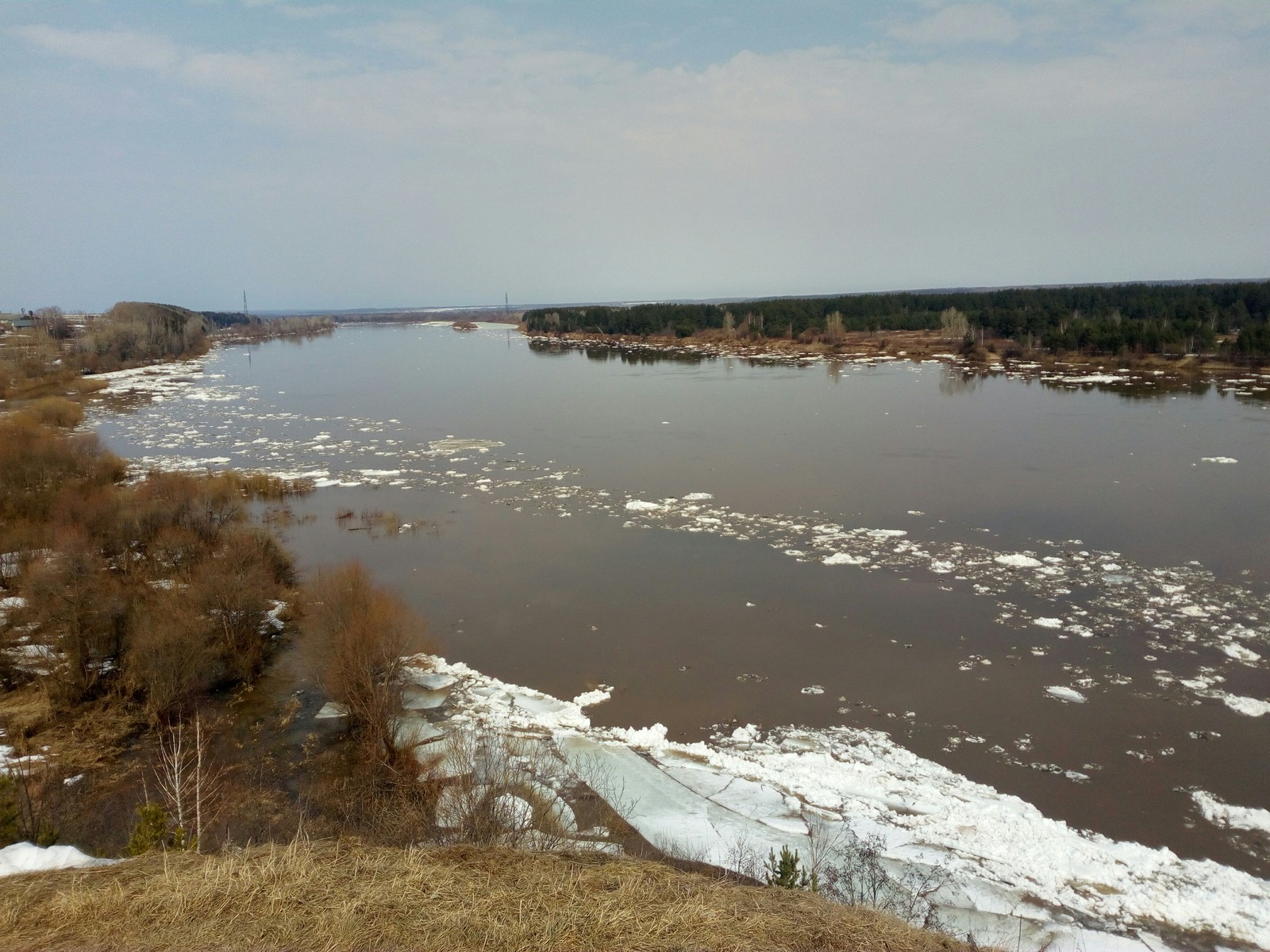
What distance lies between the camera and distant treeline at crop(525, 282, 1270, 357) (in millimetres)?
36875

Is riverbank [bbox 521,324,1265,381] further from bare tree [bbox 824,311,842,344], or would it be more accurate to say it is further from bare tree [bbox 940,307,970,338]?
bare tree [bbox 940,307,970,338]

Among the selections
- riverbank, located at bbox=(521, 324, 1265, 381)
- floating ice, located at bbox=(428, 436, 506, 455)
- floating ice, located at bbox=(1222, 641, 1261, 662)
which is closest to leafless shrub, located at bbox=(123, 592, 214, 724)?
floating ice, located at bbox=(1222, 641, 1261, 662)

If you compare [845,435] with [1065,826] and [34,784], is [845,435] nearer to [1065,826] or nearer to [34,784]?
[1065,826]

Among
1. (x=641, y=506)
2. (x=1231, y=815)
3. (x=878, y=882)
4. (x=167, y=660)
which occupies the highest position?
(x=641, y=506)

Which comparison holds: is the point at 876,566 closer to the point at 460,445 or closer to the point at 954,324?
the point at 460,445

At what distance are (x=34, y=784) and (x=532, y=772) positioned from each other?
14.9ft

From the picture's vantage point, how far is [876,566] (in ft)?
38.4

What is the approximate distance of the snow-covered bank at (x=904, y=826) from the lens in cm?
521

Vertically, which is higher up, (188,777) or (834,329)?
(834,329)

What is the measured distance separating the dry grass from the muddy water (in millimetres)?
3746

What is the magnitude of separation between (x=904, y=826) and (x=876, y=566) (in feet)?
19.4

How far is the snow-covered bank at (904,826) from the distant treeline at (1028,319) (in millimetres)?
37979

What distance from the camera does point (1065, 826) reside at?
6191 millimetres

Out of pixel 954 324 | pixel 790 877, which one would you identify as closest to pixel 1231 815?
pixel 790 877
